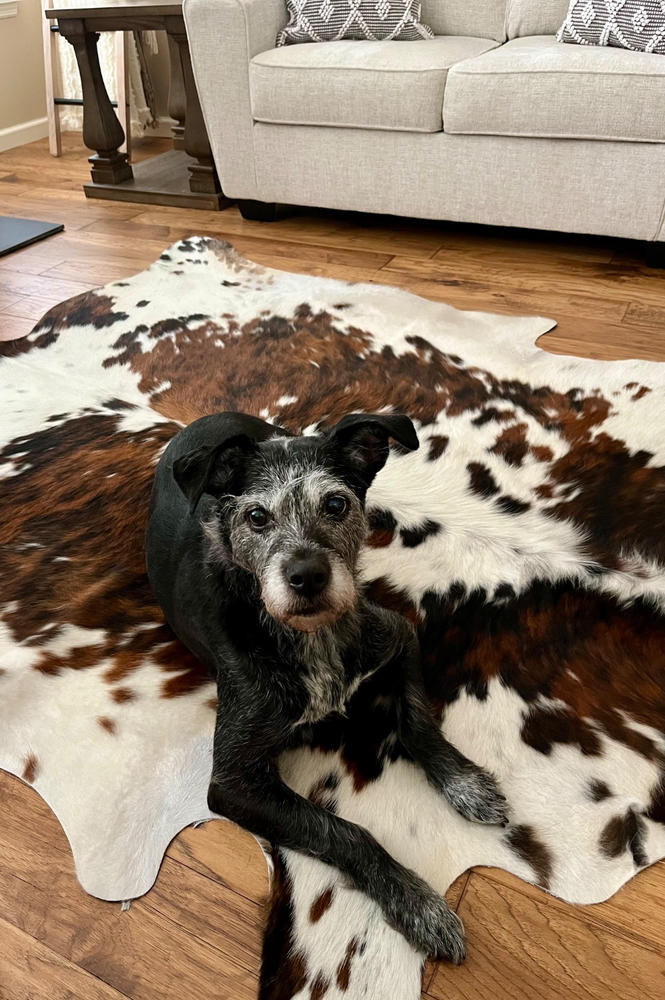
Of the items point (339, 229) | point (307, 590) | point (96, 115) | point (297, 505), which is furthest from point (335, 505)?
point (96, 115)

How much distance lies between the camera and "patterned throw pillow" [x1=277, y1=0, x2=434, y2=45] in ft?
10.8

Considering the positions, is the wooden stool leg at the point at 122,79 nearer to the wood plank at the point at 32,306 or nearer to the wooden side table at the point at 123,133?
the wooden side table at the point at 123,133

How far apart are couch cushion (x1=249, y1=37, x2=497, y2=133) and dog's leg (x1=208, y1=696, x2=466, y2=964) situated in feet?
8.63

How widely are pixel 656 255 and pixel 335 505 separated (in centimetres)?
237

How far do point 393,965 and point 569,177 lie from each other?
2750mm

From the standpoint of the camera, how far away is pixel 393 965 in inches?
43.7

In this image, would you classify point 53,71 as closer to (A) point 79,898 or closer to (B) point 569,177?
(B) point 569,177

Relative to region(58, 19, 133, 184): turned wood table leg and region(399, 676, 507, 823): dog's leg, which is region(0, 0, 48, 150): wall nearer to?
region(58, 19, 133, 184): turned wood table leg

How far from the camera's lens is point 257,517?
1.26 meters

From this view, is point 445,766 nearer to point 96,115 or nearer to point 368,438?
point 368,438

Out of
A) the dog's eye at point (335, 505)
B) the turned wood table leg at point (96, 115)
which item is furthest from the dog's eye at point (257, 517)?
the turned wood table leg at point (96, 115)

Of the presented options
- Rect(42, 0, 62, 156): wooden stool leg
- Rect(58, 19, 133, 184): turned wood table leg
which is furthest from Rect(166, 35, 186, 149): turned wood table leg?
Rect(42, 0, 62, 156): wooden stool leg

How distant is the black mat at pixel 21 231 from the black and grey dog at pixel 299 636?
8.77 ft

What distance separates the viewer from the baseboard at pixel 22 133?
4.93 meters
